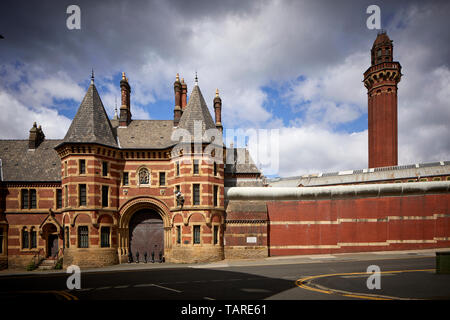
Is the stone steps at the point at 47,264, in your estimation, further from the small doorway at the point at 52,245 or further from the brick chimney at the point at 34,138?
the brick chimney at the point at 34,138

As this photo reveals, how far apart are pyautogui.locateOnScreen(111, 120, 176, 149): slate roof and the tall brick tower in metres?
40.5

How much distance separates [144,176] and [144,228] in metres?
5.09

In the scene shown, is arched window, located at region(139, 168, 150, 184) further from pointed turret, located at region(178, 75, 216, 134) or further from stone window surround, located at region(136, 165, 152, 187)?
pointed turret, located at region(178, 75, 216, 134)

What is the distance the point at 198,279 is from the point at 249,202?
13628 mm

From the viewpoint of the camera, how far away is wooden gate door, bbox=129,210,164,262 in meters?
31.2

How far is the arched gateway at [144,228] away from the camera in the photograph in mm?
30469

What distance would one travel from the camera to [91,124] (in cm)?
2978

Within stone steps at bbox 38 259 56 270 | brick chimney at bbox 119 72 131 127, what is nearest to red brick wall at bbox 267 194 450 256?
brick chimney at bbox 119 72 131 127

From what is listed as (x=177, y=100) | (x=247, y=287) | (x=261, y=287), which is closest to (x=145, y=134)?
(x=177, y=100)

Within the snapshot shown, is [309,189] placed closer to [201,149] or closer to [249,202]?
[249,202]

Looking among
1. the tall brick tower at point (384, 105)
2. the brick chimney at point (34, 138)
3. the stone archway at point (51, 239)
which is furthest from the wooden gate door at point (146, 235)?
the tall brick tower at point (384, 105)

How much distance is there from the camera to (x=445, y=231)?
99.6ft

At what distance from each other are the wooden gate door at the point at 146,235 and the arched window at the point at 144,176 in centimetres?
301
